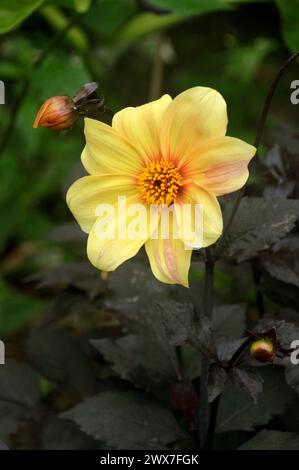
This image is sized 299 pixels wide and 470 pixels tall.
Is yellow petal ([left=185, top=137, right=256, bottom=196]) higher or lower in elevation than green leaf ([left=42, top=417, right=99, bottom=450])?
higher

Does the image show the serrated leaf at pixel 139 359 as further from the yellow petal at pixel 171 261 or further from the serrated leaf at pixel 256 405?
the yellow petal at pixel 171 261

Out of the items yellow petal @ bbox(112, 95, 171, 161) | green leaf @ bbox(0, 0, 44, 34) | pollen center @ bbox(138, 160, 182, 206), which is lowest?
pollen center @ bbox(138, 160, 182, 206)

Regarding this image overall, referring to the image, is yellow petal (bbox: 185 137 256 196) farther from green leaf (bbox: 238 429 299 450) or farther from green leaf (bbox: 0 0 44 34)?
green leaf (bbox: 0 0 44 34)

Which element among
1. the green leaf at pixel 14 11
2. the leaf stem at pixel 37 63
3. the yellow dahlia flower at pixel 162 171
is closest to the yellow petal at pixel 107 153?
the yellow dahlia flower at pixel 162 171

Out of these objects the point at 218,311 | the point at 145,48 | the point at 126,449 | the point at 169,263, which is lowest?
the point at 126,449

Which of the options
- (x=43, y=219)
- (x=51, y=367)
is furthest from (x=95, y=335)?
(x=43, y=219)

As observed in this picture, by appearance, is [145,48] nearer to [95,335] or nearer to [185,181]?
[95,335]

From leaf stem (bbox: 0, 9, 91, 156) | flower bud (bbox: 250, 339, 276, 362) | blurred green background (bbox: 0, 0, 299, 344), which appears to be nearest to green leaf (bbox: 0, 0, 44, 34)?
blurred green background (bbox: 0, 0, 299, 344)

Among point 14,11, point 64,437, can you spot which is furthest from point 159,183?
point 14,11
